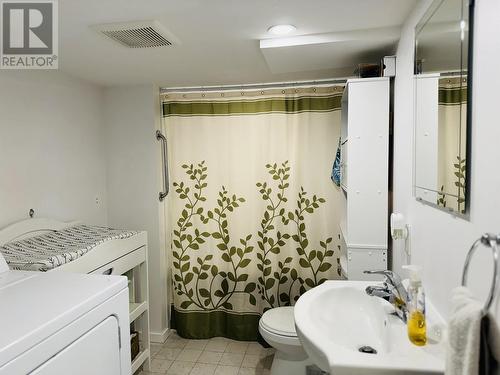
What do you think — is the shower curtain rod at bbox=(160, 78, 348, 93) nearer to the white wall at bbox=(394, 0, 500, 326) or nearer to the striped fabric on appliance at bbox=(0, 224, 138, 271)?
the white wall at bbox=(394, 0, 500, 326)

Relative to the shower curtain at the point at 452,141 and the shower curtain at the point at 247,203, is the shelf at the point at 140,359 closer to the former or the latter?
the shower curtain at the point at 247,203

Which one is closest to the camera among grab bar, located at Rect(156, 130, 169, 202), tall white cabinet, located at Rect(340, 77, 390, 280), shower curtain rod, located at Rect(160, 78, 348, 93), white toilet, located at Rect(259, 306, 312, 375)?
tall white cabinet, located at Rect(340, 77, 390, 280)

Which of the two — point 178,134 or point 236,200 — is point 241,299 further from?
point 178,134

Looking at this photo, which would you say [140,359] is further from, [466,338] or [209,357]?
[466,338]

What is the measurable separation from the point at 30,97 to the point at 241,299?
84.7 inches

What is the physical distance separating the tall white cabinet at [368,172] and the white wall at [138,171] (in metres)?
1.64

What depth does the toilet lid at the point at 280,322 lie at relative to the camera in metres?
2.16

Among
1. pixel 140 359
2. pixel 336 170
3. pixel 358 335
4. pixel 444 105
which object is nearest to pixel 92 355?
pixel 358 335

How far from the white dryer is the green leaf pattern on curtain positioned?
1.45 m

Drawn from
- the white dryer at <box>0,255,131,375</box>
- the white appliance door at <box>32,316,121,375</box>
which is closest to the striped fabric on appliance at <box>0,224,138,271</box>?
the white dryer at <box>0,255,131,375</box>

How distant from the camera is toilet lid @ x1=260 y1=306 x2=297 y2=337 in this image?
216 cm

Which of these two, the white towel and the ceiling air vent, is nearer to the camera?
the white towel

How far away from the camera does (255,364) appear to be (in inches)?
102

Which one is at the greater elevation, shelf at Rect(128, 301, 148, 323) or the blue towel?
the blue towel
